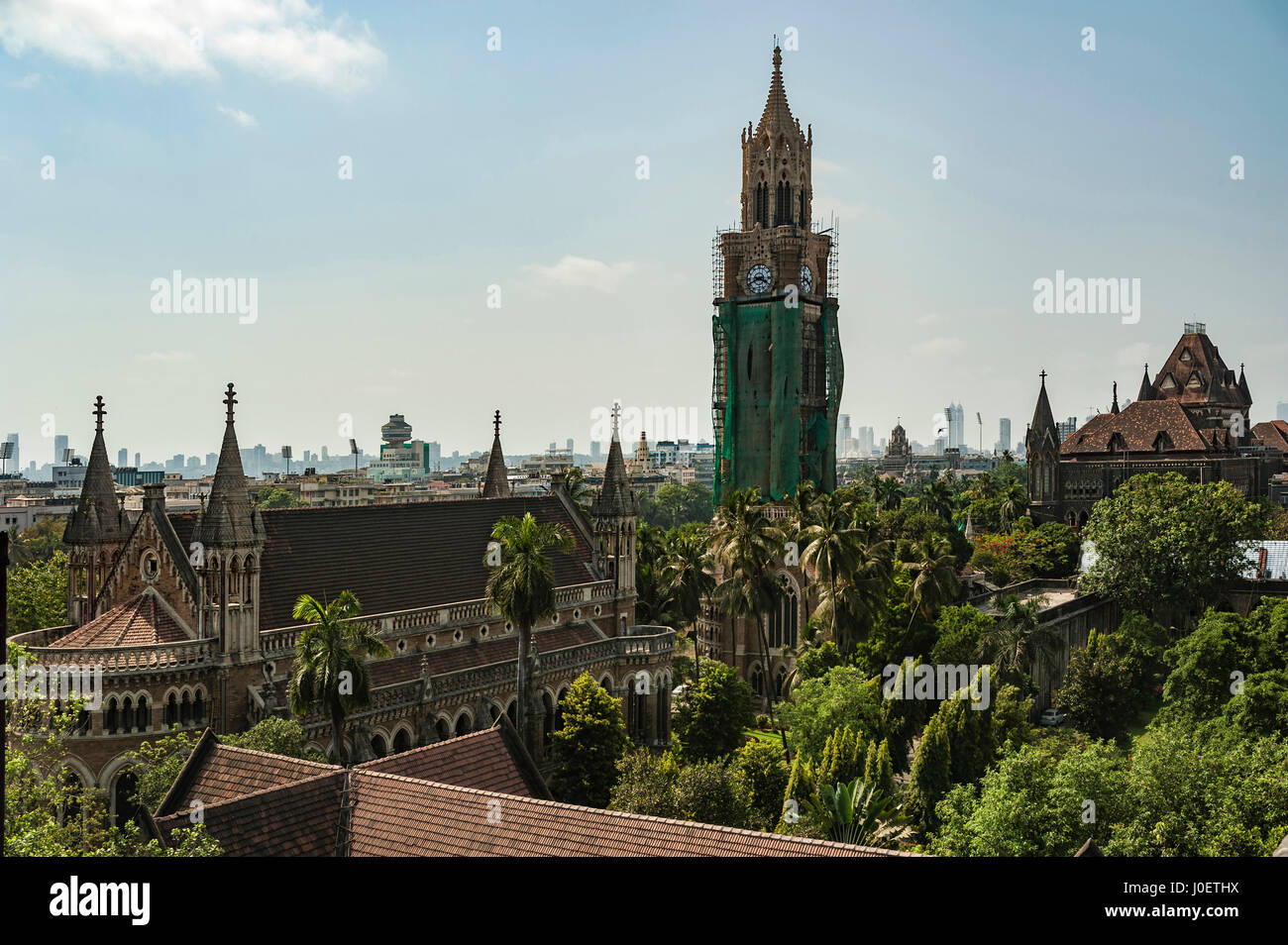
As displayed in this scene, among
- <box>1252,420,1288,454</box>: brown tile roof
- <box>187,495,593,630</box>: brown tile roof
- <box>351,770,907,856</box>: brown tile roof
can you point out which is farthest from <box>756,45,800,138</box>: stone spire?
<box>1252,420,1288,454</box>: brown tile roof

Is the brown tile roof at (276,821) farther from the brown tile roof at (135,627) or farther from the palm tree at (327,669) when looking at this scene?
the brown tile roof at (135,627)

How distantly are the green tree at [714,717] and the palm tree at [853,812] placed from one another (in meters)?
12.0

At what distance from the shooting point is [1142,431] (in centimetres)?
9769

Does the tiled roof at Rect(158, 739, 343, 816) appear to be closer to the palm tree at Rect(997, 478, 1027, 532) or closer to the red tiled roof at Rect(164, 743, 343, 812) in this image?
the red tiled roof at Rect(164, 743, 343, 812)

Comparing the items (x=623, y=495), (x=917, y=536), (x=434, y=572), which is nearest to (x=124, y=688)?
(x=434, y=572)

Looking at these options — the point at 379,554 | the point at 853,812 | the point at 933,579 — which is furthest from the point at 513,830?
the point at 933,579

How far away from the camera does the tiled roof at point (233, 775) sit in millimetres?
24656

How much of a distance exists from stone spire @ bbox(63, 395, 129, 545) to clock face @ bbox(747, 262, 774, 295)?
50441 millimetres

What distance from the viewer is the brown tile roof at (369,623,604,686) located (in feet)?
138

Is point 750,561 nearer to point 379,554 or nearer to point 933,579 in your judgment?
point 933,579

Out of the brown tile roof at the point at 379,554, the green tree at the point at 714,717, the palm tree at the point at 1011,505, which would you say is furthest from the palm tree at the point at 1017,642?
the palm tree at the point at 1011,505
